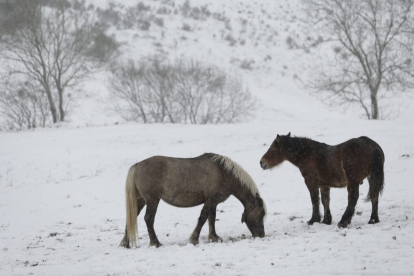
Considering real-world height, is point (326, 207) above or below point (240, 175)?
below

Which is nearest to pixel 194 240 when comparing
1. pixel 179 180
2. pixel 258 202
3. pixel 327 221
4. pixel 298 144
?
pixel 179 180

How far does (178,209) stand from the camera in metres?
11.8

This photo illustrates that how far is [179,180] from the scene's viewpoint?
7.46m

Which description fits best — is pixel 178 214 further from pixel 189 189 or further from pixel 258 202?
pixel 258 202

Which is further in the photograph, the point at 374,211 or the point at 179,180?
the point at 179,180

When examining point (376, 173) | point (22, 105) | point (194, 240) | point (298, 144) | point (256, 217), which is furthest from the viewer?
point (22, 105)

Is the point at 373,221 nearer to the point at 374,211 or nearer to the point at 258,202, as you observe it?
the point at 374,211

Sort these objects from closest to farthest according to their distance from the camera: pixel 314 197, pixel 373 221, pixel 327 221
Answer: pixel 373 221 → pixel 327 221 → pixel 314 197

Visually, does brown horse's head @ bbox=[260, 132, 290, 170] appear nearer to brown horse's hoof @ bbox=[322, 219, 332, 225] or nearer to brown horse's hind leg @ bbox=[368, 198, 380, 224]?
brown horse's hoof @ bbox=[322, 219, 332, 225]

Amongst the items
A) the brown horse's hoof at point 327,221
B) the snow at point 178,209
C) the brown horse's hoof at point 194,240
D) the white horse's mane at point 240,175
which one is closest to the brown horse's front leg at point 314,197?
the brown horse's hoof at point 327,221

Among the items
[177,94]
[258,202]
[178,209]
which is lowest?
[178,209]

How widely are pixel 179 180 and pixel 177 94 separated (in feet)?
77.9

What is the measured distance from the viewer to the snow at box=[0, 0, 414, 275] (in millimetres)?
5574

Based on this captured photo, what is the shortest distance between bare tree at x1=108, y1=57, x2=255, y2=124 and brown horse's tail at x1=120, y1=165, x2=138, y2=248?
23.1m
